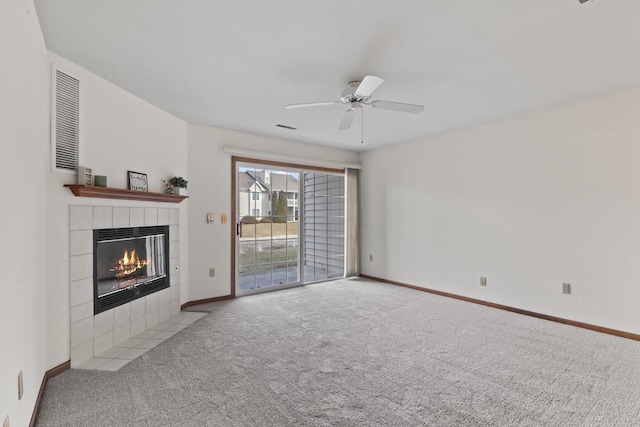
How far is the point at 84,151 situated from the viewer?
280cm

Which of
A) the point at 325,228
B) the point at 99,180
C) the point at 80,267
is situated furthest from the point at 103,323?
the point at 325,228

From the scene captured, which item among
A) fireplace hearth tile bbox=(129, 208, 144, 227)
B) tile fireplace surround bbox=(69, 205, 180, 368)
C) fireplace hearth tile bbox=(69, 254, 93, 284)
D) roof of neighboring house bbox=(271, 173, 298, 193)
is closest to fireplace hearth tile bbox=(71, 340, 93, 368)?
tile fireplace surround bbox=(69, 205, 180, 368)

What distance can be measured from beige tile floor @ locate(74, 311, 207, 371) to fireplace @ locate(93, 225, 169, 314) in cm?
40

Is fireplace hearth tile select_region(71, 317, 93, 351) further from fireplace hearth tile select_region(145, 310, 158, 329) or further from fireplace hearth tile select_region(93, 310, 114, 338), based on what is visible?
fireplace hearth tile select_region(145, 310, 158, 329)

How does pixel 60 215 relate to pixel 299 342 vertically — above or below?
above

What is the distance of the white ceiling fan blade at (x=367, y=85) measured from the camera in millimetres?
2320

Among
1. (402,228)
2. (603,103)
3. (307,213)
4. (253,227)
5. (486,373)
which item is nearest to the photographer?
(486,373)

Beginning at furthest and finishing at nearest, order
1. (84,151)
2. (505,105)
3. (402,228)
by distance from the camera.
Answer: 1. (402,228)
2. (505,105)
3. (84,151)

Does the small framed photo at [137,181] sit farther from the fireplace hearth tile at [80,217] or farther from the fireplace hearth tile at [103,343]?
the fireplace hearth tile at [103,343]

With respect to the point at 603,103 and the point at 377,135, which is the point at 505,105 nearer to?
the point at 603,103

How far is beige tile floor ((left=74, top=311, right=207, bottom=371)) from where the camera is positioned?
2674mm

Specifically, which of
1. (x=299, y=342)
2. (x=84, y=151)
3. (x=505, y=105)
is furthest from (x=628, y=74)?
(x=84, y=151)

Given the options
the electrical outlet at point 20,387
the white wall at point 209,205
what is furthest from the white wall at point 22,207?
the white wall at point 209,205

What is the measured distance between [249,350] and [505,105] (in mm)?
3919
